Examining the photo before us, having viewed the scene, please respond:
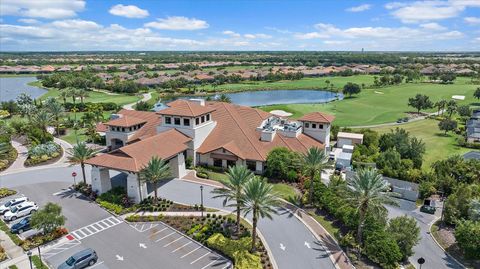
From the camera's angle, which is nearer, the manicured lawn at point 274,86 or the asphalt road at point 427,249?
the asphalt road at point 427,249

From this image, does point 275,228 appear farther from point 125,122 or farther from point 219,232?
point 125,122

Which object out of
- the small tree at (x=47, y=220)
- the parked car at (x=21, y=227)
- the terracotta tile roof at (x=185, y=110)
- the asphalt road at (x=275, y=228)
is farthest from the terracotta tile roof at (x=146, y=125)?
A: the small tree at (x=47, y=220)

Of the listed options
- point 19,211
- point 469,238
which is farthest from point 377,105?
point 19,211

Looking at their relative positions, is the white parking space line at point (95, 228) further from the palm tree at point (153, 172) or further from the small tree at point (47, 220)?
the palm tree at point (153, 172)

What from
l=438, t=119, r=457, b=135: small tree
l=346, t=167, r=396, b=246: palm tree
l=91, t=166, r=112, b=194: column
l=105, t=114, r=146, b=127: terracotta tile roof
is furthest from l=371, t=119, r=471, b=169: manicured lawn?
l=105, t=114, r=146, b=127: terracotta tile roof

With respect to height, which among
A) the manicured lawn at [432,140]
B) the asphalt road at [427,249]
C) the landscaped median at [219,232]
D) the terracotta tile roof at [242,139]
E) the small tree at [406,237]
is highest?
the terracotta tile roof at [242,139]

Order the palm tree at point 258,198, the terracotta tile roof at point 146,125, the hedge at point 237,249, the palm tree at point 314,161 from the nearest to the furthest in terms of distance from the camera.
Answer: the hedge at point 237,249 < the palm tree at point 258,198 < the palm tree at point 314,161 < the terracotta tile roof at point 146,125

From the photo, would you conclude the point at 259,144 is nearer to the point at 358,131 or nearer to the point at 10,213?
the point at 358,131
